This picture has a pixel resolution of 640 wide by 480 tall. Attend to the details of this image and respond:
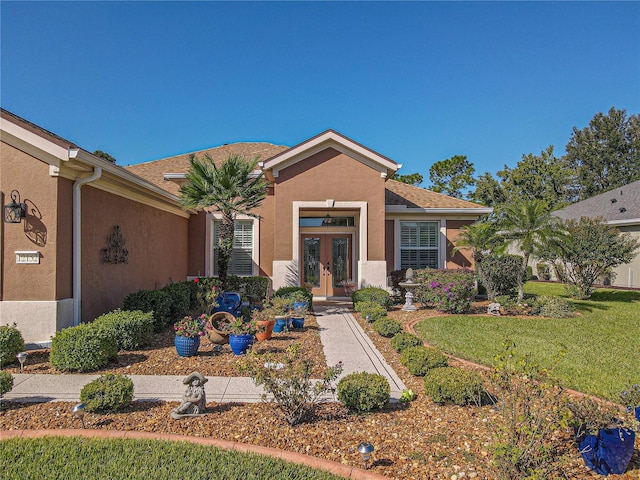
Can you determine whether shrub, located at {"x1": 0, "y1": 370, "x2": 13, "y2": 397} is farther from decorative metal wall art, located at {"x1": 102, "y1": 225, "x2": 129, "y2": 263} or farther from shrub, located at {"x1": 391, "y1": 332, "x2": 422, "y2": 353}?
shrub, located at {"x1": 391, "y1": 332, "x2": 422, "y2": 353}

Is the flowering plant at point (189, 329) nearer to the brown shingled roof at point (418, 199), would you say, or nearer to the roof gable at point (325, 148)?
the roof gable at point (325, 148)

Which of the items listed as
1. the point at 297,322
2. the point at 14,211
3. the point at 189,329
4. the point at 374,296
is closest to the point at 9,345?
the point at 14,211

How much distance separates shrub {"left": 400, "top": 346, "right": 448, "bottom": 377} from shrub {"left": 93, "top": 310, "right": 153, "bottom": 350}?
493cm

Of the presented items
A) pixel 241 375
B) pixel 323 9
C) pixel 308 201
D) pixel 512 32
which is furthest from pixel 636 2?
pixel 241 375

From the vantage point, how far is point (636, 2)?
31.9ft

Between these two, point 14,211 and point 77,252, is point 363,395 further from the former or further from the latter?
point 14,211

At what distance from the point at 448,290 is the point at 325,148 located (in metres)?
6.54

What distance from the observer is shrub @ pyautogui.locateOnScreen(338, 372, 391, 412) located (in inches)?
182

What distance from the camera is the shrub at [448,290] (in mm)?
11656

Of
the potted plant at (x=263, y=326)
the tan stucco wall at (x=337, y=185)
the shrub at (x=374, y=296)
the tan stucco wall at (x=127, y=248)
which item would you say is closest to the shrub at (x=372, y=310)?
the shrub at (x=374, y=296)

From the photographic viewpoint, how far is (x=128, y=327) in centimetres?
689

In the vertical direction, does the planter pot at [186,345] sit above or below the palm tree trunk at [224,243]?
below

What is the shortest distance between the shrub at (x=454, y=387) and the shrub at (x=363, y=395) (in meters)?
0.69

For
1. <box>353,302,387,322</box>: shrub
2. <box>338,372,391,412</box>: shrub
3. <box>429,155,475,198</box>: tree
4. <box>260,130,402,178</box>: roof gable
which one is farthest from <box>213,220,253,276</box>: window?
<box>429,155,475,198</box>: tree
